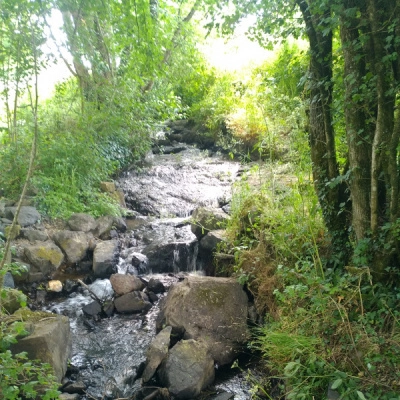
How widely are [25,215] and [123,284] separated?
2420mm

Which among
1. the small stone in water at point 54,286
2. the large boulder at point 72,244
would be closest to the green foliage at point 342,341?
the small stone in water at point 54,286

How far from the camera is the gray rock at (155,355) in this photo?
11.7 ft

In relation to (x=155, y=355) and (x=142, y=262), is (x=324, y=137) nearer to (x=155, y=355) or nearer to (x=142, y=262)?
(x=155, y=355)

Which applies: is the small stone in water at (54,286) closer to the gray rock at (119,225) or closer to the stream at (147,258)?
the stream at (147,258)

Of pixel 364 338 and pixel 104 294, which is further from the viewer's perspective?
pixel 104 294

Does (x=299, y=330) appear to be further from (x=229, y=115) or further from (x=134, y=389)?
(x=229, y=115)

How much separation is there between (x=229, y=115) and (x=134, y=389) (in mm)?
9146

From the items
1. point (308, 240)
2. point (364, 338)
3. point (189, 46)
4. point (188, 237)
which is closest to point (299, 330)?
point (364, 338)

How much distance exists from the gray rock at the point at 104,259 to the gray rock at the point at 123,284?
2.37ft

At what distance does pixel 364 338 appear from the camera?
2564 mm

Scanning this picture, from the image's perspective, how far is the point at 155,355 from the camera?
3.63m

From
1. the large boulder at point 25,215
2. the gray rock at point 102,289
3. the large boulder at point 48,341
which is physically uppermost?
the large boulder at point 25,215

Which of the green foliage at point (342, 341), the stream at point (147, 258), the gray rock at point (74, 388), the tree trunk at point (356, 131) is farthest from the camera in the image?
the stream at point (147, 258)

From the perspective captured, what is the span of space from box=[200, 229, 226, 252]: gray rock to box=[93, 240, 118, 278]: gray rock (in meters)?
1.50
